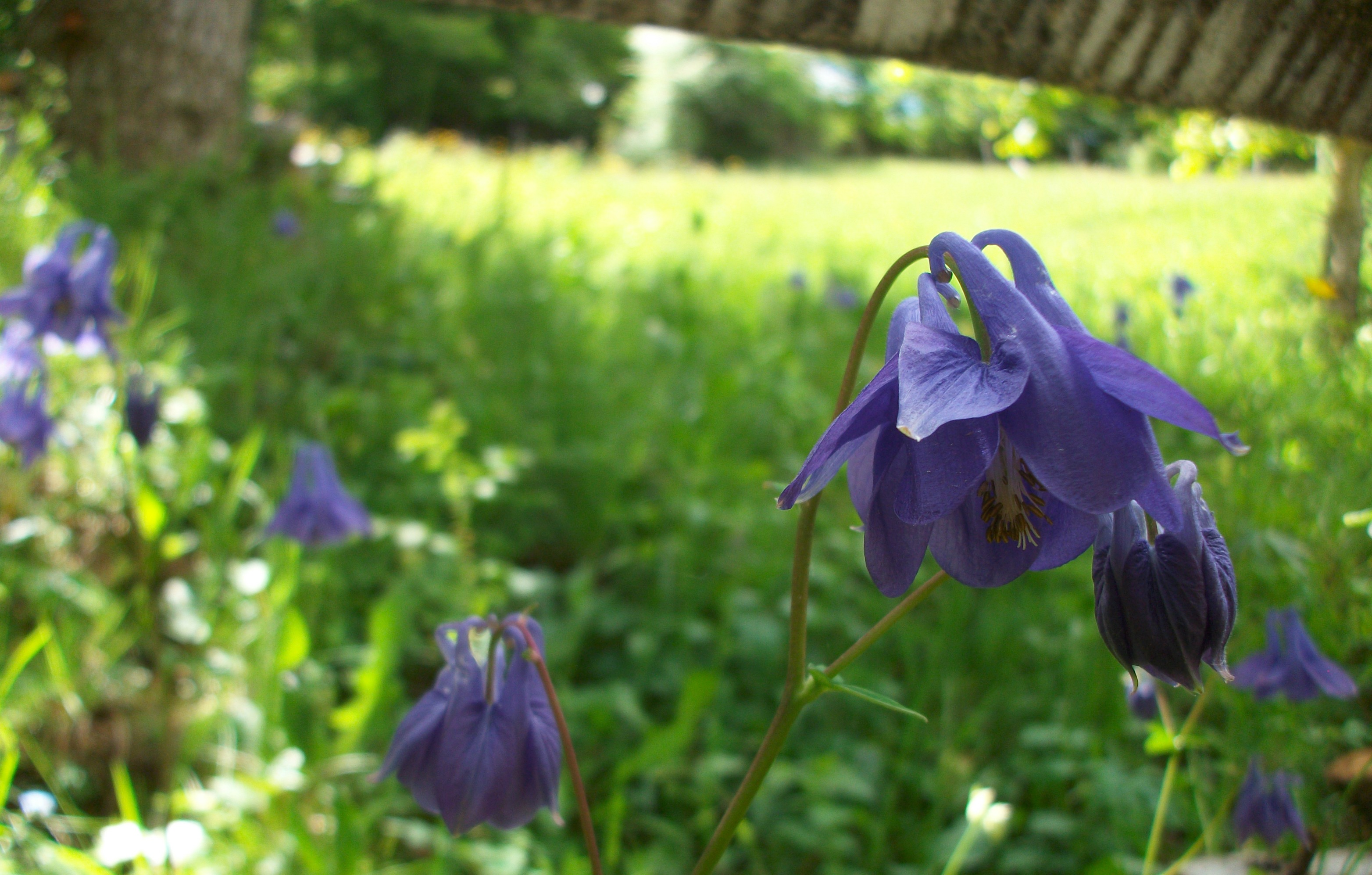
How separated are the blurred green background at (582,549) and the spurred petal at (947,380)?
89 centimetres

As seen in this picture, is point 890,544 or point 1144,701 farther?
point 1144,701

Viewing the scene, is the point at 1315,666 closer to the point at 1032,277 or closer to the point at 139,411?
the point at 1032,277

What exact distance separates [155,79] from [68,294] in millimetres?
3317

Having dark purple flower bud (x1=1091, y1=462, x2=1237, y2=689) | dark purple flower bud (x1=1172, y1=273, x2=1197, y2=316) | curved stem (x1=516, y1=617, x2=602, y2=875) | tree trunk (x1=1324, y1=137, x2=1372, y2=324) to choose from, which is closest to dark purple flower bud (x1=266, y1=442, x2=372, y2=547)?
curved stem (x1=516, y1=617, x2=602, y2=875)

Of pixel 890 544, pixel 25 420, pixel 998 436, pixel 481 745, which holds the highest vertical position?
pixel 998 436

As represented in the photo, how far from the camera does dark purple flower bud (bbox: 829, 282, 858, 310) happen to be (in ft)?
14.3

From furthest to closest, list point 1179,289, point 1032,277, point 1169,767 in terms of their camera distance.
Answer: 1. point 1179,289
2. point 1169,767
3. point 1032,277

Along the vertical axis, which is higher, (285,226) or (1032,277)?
(1032,277)

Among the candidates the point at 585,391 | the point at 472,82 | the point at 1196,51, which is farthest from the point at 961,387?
the point at 472,82

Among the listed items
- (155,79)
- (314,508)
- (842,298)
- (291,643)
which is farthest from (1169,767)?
(155,79)

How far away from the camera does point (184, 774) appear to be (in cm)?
161

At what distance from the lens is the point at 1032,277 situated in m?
0.63

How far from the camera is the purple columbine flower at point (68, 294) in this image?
1.83 metres

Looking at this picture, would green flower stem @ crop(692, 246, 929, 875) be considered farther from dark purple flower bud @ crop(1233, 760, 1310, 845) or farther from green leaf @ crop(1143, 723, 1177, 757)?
dark purple flower bud @ crop(1233, 760, 1310, 845)
